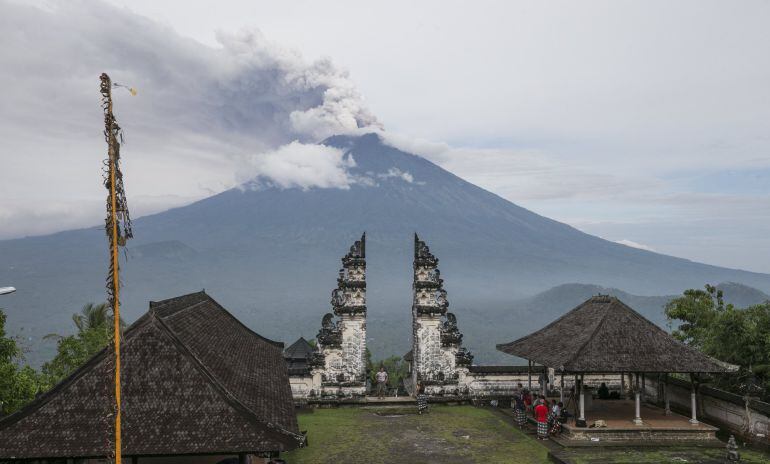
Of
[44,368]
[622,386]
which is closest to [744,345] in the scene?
[622,386]

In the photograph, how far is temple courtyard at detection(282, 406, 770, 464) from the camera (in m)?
15.8

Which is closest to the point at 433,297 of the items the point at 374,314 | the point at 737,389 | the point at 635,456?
the point at 635,456

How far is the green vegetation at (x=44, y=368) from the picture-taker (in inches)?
687

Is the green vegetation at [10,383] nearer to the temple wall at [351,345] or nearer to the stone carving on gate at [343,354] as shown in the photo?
the stone carving on gate at [343,354]

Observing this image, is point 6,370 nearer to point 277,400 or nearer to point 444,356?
point 277,400

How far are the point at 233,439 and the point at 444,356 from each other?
516 inches

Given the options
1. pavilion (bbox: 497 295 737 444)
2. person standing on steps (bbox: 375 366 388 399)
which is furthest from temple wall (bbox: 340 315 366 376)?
pavilion (bbox: 497 295 737 444)

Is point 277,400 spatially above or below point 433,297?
below

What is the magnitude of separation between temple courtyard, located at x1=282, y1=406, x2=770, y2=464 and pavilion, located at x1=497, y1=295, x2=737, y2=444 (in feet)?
5.03

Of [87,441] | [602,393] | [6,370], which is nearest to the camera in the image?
[87,441]

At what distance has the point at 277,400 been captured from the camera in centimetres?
1338

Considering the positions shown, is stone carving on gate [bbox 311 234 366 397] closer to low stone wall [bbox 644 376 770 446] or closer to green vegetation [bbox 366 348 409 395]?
low stone wall [bbox 644 376 770 446]

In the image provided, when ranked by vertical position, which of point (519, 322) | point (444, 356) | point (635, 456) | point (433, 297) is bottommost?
point (519, 322)

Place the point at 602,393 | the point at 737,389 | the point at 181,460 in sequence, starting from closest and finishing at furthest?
the point at 181,460 → the point at 737,389 → the point at 602,393
